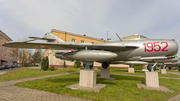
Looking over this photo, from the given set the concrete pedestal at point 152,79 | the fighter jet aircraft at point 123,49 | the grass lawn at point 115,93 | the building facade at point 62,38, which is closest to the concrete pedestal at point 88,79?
the fighter jet aircraft at point 123,49

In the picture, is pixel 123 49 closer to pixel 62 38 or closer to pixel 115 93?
pixel 115 93

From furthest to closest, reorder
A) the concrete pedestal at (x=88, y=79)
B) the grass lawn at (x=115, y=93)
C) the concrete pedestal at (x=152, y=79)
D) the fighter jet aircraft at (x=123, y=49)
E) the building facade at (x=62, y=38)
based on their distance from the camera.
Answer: the building facade at (x=62, y=38) → the concrete pedestal at (x=152, y=79) → the concrete pedestal at (x=88, y=79) → the fighter jet aircraft at (x=123, y=49) → the grass lawn at (x=115, y=93)

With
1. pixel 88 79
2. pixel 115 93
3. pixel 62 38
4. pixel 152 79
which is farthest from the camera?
pixel 62 38

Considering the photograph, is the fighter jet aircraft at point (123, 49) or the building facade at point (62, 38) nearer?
the fighter jet aircraft at point (123, 49)

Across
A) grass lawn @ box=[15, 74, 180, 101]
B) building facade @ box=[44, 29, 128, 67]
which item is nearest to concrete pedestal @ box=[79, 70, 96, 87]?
grass lawn @ box=[15, 74, 180, 101]

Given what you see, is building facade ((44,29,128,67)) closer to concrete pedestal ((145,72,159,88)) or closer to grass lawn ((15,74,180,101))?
grass lawn ((15,74,180,101))

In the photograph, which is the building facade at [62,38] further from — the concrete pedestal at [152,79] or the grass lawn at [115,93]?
the concrete pedestal at [152,79]

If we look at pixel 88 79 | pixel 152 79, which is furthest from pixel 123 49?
pixel 88 79

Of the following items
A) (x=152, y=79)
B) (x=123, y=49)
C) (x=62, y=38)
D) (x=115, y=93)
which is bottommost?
(x=115, y=93)

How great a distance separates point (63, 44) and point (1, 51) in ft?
150

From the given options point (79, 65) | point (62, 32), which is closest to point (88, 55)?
point (79, 65)

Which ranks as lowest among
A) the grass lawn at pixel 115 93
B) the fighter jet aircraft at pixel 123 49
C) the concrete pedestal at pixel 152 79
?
the grass lawn at pixel 115 93

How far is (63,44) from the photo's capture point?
6172 mm

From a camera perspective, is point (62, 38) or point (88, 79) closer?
point (88, 79)
